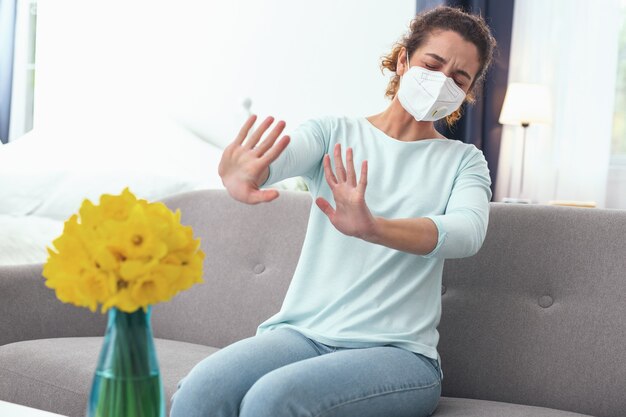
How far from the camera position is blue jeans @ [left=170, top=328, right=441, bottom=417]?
128 cm

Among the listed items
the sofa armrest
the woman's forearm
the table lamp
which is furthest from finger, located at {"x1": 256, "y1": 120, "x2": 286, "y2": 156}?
the table lamp

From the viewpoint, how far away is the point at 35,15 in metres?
5.05

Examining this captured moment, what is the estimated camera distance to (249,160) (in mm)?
1390

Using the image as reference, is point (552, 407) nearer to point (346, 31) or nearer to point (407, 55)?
point (407, 55)

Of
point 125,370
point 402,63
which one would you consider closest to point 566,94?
point 402,63

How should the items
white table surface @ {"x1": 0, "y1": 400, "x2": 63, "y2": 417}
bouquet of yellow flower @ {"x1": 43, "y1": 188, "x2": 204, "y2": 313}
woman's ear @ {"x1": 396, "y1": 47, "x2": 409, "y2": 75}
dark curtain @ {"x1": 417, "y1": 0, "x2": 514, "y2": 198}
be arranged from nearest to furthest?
bouquet of yellow flower @ {"x1": 43, "y1": 188, "x2": 204, "y2": 313} → white table surface @ {"x1": 0, "y1": 400, "x2": 63, "y2": 417} → woman's ear @ {"x1": 396, "y1": 47, "x2": 409, "y2": 75} → dark curtain @ {"x1": 417, "y1": 0, "x2": 514, "y2": 198}

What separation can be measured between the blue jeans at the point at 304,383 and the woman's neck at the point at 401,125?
0.45 metres

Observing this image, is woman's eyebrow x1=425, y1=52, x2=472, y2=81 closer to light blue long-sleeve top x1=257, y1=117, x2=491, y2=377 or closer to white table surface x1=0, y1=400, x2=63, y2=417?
light blue long-sleeve top x1=257, y1=117, x2=491, y2=377

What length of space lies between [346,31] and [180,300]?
2.33m

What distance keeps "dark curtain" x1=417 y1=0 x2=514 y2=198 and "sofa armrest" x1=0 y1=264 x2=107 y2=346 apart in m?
2.44

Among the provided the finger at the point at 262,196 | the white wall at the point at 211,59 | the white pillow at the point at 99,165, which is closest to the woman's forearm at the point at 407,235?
the finger at the point at 262,196

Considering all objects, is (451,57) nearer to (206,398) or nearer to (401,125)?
(401,125)

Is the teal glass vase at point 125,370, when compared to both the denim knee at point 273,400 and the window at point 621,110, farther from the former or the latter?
the window at point 621,110

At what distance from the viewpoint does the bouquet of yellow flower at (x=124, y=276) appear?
34.9 inches
